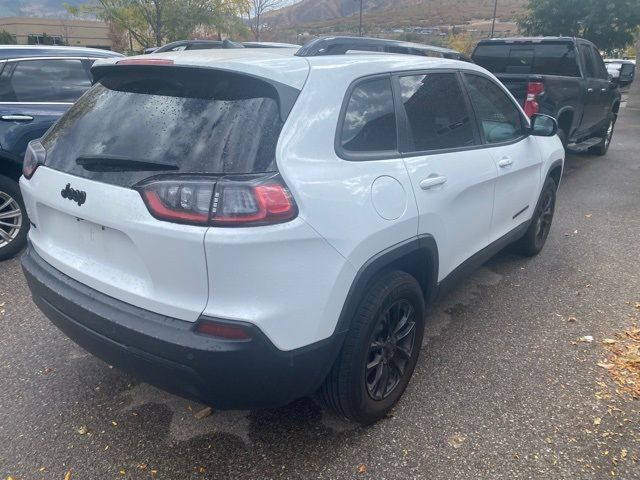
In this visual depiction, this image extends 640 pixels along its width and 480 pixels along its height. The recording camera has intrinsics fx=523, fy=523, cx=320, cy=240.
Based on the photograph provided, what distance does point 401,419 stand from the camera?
2.73 meters

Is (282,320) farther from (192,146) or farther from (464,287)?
(464,287)

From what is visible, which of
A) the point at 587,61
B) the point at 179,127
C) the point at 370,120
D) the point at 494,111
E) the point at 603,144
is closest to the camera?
the point at 179,127

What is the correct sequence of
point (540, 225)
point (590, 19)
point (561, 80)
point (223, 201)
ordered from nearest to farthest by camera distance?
point (223, 201) < point (540, 225) < point (561, 80) < point (590, 19)

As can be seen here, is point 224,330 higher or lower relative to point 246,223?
lower

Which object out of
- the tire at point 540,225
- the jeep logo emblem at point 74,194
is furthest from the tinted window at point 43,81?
the tire at point 540,225

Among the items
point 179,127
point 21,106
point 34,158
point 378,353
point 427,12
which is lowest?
point 427,12

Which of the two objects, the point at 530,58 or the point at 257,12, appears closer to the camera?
the point at 530,58

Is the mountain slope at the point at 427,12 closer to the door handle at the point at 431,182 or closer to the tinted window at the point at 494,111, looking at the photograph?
the tinted window at the point at 494,111

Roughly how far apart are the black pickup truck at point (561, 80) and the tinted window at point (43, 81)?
17.0ft

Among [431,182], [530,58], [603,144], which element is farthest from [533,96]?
[431,182]

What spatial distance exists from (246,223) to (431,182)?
3.87ft

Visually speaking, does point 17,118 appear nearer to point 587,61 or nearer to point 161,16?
point 587,61

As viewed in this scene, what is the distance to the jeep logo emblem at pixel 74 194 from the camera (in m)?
2.21

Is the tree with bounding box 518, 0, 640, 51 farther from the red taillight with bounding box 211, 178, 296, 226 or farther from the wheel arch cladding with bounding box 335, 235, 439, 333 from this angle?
the red taillight with bounding box 211, 178, 296, 226
